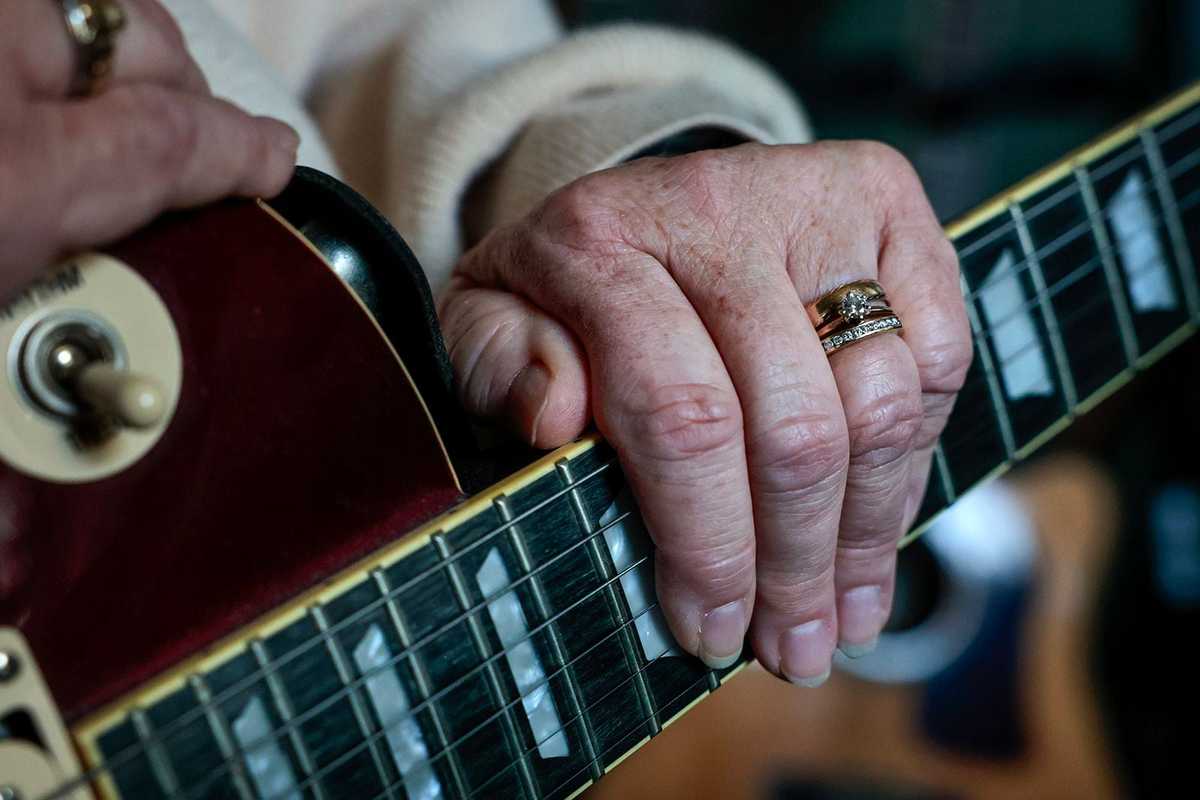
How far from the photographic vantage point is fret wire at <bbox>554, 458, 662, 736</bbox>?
49 centimetres

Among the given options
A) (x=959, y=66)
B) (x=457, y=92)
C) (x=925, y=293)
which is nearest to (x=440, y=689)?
(x=925, y=293)

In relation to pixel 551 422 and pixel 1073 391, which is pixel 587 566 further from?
pixel 1073 391

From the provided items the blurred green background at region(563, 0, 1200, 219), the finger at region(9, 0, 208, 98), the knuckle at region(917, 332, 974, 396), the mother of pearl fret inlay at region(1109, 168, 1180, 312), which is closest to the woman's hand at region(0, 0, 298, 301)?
the finger at region(9, 0, 208, 98)

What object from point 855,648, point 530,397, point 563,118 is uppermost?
point 563,118

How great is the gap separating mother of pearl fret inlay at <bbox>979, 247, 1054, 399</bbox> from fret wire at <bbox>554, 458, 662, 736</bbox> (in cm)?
28

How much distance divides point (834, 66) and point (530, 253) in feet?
4.75

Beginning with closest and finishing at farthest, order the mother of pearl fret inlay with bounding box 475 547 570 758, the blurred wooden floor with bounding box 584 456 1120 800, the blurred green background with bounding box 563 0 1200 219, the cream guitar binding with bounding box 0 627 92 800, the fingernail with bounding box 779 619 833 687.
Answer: the cream guitar binding with bounding box 0 627 92 800 < the mother of pearl fret inlay with bounding box 475 547 570 758 < the fingernail with bounding box 779 619 833 687 < the blurred wooden floor with bounding box 584 456 1120 800 < the blurred green background with bounding box 563 0 1200 219

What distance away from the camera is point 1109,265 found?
2.33 feet

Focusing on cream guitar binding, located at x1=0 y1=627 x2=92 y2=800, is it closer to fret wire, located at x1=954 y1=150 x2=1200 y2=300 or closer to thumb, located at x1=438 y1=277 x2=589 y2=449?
thumb, located at x1=438 y1=277 x2=589 y2=449

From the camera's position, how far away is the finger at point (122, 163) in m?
0.37

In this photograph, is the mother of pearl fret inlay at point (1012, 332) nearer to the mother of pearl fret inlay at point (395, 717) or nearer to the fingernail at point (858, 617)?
the fingernail at point (858, 617)

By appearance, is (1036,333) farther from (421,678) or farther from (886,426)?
(421,678)

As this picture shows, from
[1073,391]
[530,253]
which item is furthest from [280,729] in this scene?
[1073,391]

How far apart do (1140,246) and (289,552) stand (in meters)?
0.60
